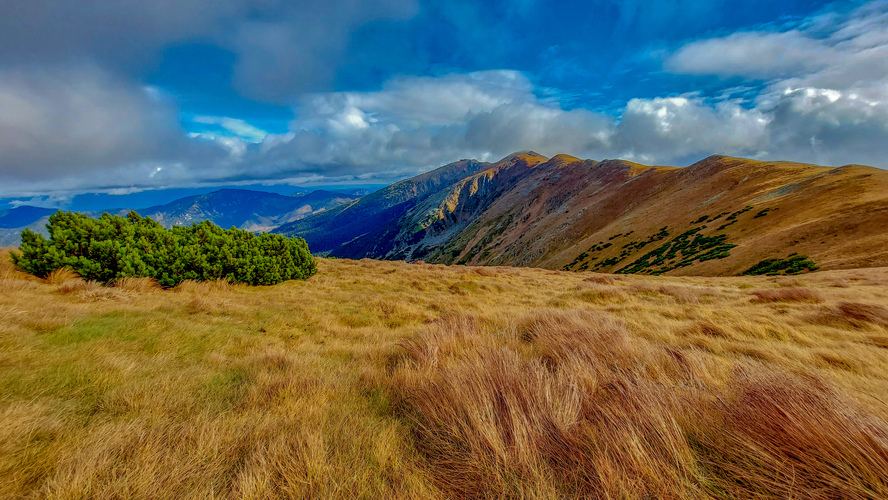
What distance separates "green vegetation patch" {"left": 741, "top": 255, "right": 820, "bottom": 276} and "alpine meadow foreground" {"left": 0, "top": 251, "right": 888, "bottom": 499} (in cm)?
2670

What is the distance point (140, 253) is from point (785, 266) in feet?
135

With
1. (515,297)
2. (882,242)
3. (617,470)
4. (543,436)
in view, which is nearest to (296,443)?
(543,436)

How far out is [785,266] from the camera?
2505cm

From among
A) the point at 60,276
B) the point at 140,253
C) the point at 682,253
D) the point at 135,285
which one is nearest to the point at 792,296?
the point at 135,285

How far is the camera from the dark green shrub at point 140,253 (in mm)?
9484

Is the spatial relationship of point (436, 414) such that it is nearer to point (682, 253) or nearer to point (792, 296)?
point (792, 296)

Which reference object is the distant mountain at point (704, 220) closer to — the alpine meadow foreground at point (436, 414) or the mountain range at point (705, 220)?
the mountain range at point (705, 220)

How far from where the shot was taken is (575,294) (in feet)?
39.8

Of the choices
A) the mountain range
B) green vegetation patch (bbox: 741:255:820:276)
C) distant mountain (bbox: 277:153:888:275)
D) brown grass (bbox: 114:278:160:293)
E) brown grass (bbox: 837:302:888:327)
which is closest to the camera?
brown grass (bbox: 837:302:888:327)

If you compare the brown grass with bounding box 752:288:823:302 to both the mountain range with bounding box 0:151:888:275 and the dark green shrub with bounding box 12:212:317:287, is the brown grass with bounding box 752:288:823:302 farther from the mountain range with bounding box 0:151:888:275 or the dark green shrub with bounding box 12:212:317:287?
the mountain range with bounding box 0:151:888:275

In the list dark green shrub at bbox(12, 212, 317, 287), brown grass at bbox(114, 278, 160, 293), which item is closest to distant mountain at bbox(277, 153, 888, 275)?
dark green shrub at bbox(12, 212, 317, 287)

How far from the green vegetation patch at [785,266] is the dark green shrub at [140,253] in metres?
36.4

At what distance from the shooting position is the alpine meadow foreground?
6.52 feet

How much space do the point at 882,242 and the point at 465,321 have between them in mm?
37763
